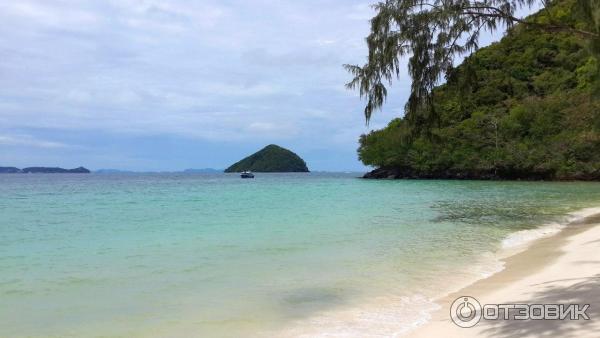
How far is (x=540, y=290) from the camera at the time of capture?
6.31 metres

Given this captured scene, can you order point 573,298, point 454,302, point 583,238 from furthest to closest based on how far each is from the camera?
1. point 583,238
2. point 454,302
3. point 573,298

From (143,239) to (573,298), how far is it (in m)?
12.0

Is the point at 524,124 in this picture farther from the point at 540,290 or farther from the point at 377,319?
the point at 377,319

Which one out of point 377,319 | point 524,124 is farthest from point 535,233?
point 524,124

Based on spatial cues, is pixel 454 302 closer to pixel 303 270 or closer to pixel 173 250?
pixel 303 270

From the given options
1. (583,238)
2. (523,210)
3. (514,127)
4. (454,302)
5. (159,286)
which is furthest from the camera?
(514,127)

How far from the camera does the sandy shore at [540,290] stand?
454 centimetres

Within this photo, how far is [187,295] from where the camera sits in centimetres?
747

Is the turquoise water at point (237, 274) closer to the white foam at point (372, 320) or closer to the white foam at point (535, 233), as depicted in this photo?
the white foam at point (372, 320)

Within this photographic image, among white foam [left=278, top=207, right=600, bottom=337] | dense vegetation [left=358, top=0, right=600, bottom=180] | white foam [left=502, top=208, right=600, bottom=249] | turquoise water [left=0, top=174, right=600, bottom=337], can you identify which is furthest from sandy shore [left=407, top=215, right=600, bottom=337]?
dense vegetation [left=358, top=0, right=600, bottom=180]

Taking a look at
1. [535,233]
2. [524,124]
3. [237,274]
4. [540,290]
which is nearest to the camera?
[540,290]

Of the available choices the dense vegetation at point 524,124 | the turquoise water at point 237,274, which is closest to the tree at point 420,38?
the turquoise water at point 237,274

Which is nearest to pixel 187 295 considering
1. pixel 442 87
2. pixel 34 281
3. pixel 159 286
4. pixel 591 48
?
pixel 159 286

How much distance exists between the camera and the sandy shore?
4535mm
